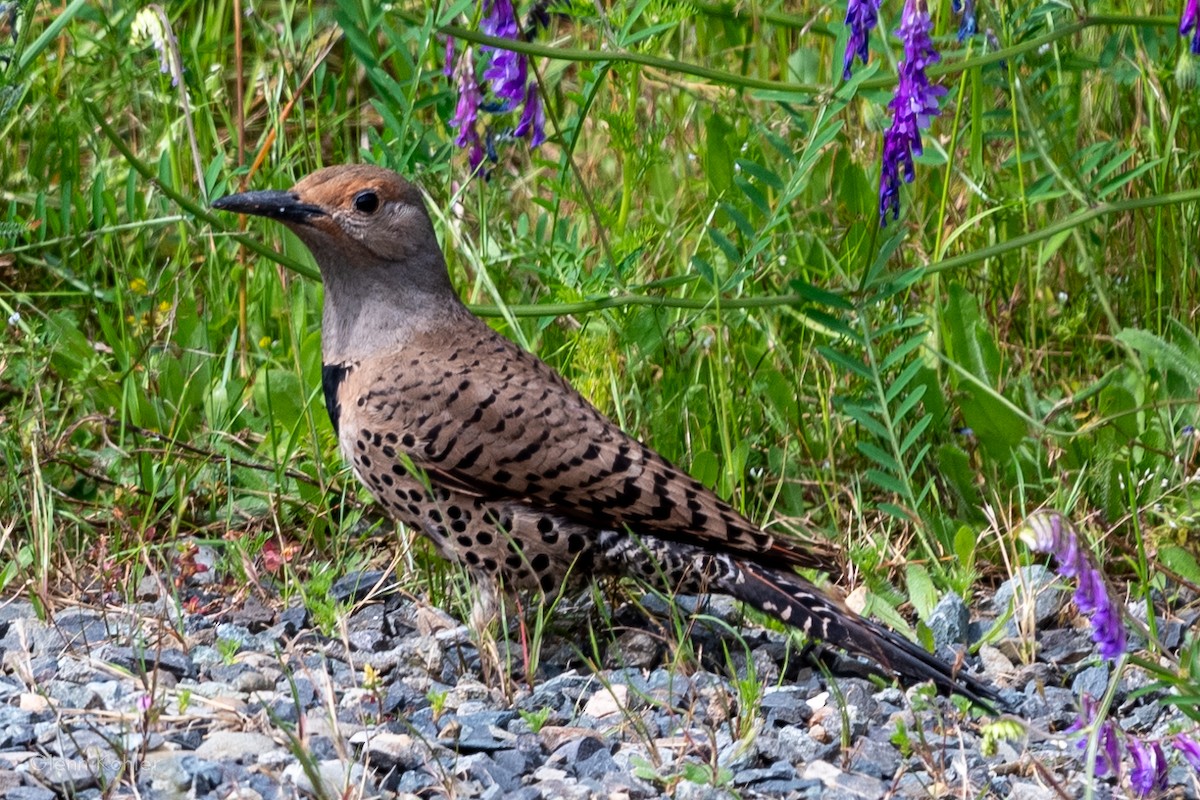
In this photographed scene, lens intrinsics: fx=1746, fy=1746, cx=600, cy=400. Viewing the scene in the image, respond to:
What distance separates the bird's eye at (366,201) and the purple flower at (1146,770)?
247cm

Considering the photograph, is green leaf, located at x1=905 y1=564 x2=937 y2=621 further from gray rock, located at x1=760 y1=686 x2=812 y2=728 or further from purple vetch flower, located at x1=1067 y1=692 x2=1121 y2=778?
purple vetch flower, located at x1=1067 y1=692 x2=1121 y2=778

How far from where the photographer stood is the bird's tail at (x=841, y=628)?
12.7 feet

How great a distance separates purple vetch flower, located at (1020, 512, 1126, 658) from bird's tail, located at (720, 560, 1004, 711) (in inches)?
32.5

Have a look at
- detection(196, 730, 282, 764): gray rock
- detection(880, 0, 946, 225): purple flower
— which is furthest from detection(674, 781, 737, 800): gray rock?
detection(880, 0, 946, 225): purple flower

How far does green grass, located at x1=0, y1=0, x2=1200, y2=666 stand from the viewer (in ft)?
14.8

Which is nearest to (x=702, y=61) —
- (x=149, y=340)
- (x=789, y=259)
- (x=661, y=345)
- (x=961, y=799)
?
(x=789, y=259)

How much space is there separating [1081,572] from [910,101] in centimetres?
152

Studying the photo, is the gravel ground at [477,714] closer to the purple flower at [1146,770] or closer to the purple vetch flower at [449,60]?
the purple flower at [1146,770]

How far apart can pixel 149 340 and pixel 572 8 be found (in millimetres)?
1662

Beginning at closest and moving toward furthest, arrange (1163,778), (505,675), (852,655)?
(1163,778), (505,675), (852,655)

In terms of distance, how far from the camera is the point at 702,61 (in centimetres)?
645

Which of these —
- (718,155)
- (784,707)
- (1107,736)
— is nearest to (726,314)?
(718,155)

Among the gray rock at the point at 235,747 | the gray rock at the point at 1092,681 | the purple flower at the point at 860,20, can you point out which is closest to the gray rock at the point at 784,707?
the gray rock at the point at 1092,681

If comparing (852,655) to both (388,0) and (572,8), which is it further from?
(388,0)
